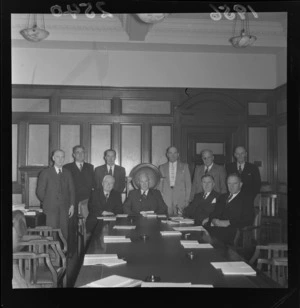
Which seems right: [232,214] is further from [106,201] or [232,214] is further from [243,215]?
[106,201]

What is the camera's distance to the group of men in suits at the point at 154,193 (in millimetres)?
4660

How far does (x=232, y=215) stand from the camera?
4582mm

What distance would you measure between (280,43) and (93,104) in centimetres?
354

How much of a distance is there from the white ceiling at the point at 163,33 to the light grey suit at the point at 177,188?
7.37 feet

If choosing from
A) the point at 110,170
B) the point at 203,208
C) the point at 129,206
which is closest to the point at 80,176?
the point at 110,170

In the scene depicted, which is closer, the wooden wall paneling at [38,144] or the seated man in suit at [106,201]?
the seated man in suit at [106,201]

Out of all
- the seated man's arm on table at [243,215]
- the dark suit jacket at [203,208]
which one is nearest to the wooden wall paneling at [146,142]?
the dark suit jacket at [203,208]

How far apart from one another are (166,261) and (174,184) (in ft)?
12.9

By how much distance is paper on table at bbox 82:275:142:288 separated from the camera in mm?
2270

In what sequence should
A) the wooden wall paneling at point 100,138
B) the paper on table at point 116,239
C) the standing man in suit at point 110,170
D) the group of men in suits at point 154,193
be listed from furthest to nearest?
the wooden wall paneling at point 100,138
the standing man in suit at point 110,170
the group of men in suits at point 154,193
the paper on table at point 116,239

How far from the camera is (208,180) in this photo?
5004 mm

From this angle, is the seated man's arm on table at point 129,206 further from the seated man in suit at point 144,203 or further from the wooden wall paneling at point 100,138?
the wooden wall paneling at point 100,138
